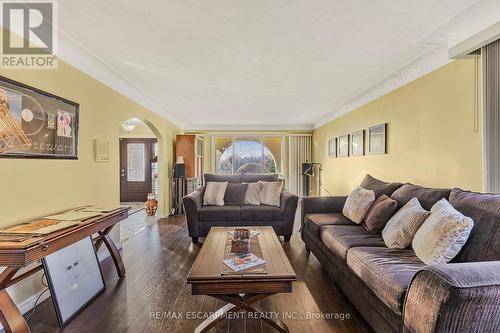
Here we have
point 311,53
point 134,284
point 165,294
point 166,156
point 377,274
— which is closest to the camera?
point 377,274

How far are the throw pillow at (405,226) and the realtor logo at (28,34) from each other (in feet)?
10.8

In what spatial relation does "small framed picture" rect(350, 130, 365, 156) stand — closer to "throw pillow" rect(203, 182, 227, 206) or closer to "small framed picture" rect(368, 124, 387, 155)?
"small framed picture" rect(368, 124, 387, 155)

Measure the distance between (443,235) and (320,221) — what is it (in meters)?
1.47

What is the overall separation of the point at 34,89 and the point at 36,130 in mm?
350

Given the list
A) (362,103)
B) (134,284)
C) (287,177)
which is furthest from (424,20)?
(287,177)

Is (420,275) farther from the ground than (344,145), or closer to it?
closer to it

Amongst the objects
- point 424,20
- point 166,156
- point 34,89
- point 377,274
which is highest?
point 424,20

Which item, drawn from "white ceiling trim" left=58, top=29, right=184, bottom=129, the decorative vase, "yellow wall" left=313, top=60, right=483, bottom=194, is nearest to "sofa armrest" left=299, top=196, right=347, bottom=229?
"yellow wall" left=313, top=60, right=483, bottom=194

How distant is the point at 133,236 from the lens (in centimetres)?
439

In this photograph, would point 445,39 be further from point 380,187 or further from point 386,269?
point 386,269

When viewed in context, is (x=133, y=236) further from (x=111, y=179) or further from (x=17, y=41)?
(x=17, y=41)

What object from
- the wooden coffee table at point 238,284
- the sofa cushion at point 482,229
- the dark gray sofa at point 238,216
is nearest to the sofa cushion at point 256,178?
the dark gray sofa at point 238,216

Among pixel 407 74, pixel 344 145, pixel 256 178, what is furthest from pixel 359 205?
pixel 344 145

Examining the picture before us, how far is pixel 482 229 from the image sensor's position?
173 centimetres
